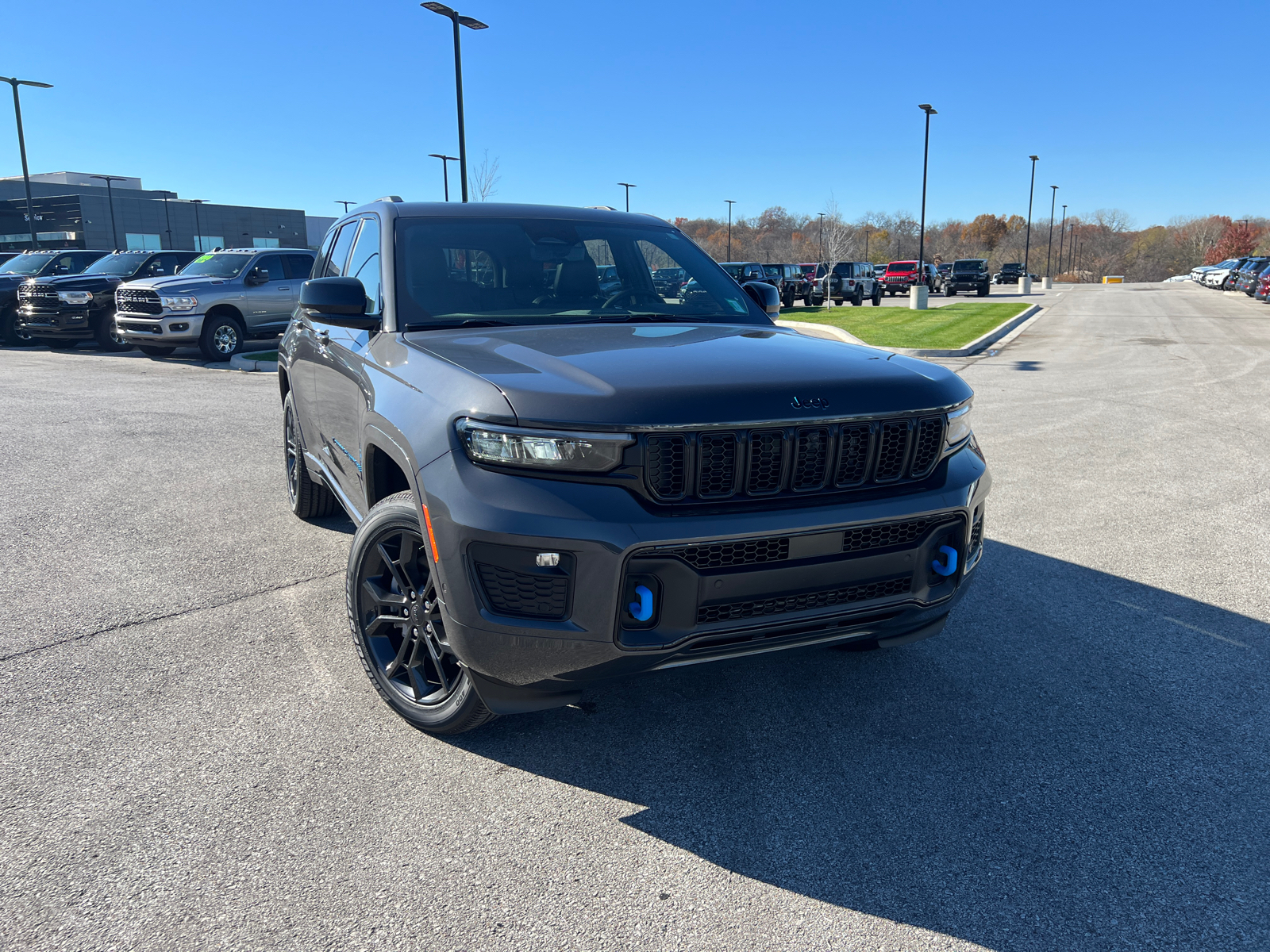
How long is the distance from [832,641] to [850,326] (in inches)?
843

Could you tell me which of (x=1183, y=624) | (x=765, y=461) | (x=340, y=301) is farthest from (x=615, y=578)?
(x=1183, y=624)

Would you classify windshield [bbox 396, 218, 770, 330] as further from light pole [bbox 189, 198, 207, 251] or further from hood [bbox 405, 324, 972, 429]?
light pole [bbox 189, 198, 207, 251]

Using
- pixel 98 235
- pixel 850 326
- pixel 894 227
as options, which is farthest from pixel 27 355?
pixel 894 227

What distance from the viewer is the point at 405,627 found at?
3.32m

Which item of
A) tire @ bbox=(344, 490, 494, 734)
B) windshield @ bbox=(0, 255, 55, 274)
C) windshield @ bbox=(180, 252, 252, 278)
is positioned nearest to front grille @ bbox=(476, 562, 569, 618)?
tire @ bbox=(344, 490, 494, 734)

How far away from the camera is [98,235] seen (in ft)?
258

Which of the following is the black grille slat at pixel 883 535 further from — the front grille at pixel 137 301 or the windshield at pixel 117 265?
the windshield at pixel 117 265

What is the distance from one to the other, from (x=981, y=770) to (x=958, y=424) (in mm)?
1168

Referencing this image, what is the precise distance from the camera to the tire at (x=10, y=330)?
2039cm

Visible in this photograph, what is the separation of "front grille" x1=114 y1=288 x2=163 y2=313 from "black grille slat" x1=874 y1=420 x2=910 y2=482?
622 inches

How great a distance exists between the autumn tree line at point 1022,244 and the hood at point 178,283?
76938 mm

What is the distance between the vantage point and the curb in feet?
51.0

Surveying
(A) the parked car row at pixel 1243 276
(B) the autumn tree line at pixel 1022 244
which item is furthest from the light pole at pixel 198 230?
(A) the parked car row at pixel 1243 276

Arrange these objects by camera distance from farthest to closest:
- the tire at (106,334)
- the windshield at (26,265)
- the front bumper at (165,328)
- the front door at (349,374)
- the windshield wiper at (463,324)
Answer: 1. the windshield at (26,265)
2. the tire at (106,334)
3. the front bumper at (165,328)
4. the front door at (349,374)
5. the windshield wiper at (463,324)
